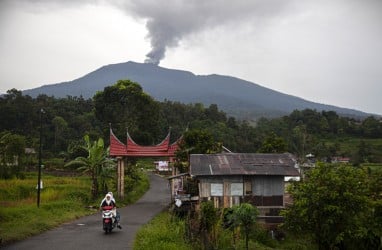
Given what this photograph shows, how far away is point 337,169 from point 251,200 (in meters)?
5.39

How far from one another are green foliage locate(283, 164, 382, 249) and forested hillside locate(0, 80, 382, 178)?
13.7 meters

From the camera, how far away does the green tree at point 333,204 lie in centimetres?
1189

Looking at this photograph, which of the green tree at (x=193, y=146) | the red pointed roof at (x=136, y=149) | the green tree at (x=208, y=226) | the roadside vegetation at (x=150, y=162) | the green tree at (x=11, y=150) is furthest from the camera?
the green tree at (x=11, y=150)

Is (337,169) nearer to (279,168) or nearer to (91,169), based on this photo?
(279,168)

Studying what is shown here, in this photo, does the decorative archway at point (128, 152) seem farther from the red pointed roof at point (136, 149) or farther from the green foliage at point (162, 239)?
the green foliage at point (162, 239)

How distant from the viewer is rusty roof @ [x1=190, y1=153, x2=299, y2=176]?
17.1 metres

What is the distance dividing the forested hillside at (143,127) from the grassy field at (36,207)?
734 cm

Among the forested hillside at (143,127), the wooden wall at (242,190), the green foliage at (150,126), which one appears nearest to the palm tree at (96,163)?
the wooden wall at (242,190)

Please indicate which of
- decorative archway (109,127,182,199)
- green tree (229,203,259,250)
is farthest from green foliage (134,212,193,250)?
decorative archway (109,127,182,199)

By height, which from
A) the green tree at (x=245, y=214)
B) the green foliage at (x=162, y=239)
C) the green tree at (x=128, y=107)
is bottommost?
the green foliage at (x=162, y=239)

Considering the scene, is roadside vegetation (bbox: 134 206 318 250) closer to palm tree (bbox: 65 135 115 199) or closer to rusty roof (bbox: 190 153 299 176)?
rusty roof (bbox: 190 153 299 176)

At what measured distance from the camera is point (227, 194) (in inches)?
681

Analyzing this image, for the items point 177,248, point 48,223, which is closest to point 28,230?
point 48,223

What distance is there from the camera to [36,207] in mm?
16359
